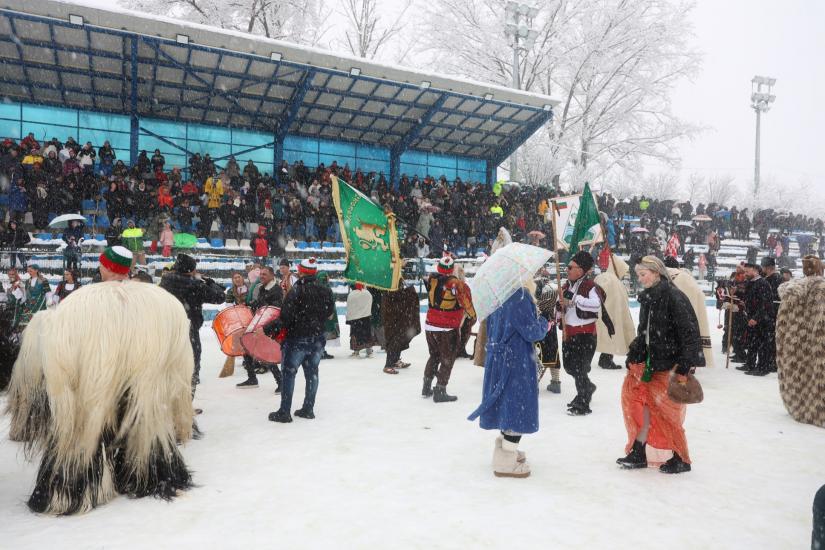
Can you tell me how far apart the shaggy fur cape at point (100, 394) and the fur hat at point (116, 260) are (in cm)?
26

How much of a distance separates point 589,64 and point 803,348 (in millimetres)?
27998

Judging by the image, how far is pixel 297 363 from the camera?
5.84 m

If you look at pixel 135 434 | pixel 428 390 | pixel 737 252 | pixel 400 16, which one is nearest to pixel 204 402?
pixel 428 390

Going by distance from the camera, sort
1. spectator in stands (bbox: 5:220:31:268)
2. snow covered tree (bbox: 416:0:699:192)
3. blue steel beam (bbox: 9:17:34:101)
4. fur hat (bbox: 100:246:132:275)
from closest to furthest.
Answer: fur hat (bbox: 100:246:132:275) → spectator in stands (bbox: 5:220:31:268) → blue steel beam (bbox: 9:17:34:101) → snow covered tree (bbox: 416:0:699:192)

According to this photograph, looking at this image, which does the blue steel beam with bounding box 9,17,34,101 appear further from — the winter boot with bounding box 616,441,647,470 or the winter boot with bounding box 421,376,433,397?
the winter boot with bounding box 616,441,647,470

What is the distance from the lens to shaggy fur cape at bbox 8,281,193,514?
3.57 metres

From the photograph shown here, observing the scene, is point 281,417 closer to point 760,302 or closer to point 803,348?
point 803,348

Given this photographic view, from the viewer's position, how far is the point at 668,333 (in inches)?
175

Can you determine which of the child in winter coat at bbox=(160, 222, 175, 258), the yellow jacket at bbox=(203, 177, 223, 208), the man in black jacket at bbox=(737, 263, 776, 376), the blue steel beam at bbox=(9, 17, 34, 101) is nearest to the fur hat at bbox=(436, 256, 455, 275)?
the man in black jacket at bbox=(737, 263, 776, 376)

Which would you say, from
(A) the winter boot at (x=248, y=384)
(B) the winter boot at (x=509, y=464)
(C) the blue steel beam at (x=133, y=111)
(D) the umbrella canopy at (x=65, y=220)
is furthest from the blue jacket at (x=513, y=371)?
(C) the blue steel beam at (x=133, y=111)

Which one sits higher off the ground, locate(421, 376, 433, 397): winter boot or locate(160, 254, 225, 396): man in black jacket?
locate(160, 254, 225, 396): man in black jacket

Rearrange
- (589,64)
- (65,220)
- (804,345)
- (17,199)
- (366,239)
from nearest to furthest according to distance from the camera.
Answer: (804,345) < (366,239) < (65,220) < (17,199) < (589,64)

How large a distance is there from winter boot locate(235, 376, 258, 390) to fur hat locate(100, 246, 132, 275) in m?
3.55

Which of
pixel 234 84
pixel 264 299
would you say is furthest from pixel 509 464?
pixel 234 84
